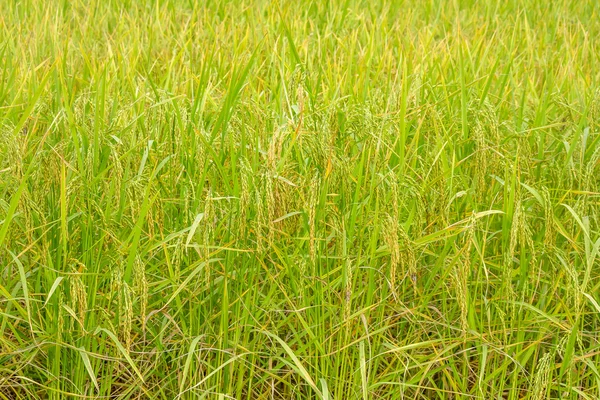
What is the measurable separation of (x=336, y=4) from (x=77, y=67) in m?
1.20

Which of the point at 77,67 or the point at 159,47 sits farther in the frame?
the point at 159,47

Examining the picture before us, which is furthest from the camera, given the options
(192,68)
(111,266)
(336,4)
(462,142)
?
(336,4)

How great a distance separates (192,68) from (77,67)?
0.38m

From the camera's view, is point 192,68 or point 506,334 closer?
point 506,334

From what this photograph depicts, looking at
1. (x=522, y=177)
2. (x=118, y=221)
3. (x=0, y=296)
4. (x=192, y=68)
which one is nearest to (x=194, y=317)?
(x=118, y=221)

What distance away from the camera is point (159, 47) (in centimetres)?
312

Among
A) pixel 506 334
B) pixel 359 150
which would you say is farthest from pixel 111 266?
pixel 506 334

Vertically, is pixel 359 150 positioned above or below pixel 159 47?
above

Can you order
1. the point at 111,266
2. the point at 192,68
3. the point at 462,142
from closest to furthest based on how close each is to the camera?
the point at 111,266 < the point at 462,142 < the point at 192,68

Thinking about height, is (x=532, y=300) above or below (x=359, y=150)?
below

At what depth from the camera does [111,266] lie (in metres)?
1.81

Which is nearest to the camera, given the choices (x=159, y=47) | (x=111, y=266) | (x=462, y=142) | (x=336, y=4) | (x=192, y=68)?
(x=111, y=266)

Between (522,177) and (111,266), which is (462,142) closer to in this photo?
(522,177)

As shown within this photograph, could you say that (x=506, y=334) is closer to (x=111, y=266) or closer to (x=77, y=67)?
(x=111, y=266)
